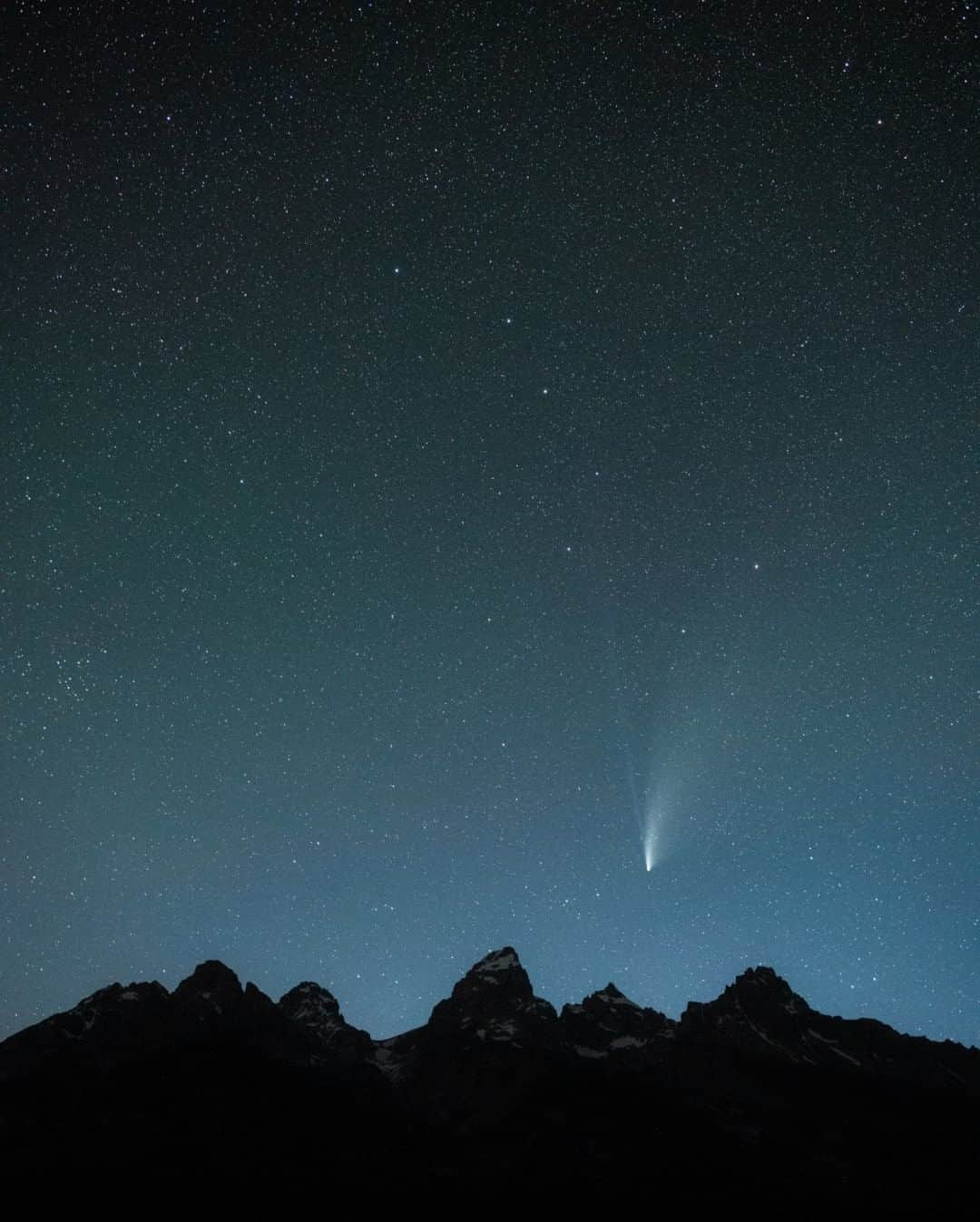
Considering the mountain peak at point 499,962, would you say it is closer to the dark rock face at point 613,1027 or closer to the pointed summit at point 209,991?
the dark rock face at point 613,1027

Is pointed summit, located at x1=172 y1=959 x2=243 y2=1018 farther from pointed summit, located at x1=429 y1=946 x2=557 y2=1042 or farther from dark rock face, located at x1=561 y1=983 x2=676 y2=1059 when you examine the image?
dark rock face, located at x1=561 y1=983 x2=676 y2=1059

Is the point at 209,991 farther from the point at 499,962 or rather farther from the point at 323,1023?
the point at 499,962

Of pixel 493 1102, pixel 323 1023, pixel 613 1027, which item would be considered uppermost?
pixel 613 1027

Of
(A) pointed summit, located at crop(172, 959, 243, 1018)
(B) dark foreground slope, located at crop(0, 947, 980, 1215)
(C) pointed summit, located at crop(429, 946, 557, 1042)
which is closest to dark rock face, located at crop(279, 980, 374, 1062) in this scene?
(B) dark foreground slope, located at crop(0, 947, 980, 1215)

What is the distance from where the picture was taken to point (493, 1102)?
3022 inches

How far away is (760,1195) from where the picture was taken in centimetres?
5734

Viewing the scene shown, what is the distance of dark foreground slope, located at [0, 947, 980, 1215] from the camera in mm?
58562

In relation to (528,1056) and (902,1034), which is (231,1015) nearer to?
(528,1056)

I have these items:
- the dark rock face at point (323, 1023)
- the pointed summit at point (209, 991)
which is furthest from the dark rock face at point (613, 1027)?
the pointed summit at point (209, 991)

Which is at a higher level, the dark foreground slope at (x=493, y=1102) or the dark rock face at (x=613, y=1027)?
the dark rock face at (x=613, y=1027)

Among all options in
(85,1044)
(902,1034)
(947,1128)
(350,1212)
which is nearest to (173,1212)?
(350,1212)

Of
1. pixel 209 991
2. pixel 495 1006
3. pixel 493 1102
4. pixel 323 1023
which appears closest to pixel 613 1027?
pixel 495 1006

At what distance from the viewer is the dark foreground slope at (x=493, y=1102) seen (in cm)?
5856

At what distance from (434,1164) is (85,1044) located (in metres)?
44.0
